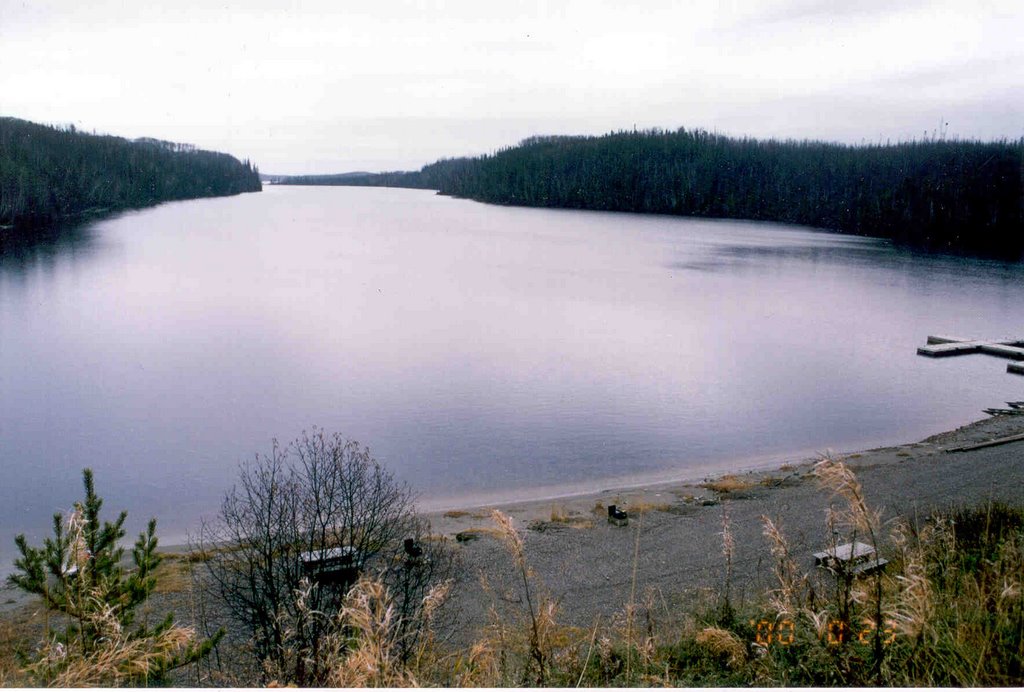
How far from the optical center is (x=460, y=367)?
21.8 m

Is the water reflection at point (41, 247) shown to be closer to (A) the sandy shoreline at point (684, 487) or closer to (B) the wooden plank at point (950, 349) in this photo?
(A) the sandy shoreline at point (684, 487)

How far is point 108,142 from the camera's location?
81.7 m

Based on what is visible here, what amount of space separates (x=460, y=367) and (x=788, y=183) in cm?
8597

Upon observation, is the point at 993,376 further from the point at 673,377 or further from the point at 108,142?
the point at 108,142

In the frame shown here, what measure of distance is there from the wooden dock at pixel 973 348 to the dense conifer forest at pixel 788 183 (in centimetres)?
2819

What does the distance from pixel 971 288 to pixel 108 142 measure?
83.4 m

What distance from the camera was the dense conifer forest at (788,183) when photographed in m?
59.4

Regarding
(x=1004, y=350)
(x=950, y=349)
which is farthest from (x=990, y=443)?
(x=1004, y=350)

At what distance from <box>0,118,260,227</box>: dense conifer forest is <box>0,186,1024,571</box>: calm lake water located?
663 centimetres

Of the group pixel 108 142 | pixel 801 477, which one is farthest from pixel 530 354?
pixel 108 142

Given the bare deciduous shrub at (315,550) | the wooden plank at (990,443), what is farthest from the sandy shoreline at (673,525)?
the bare deciduous shrub at (315,550)

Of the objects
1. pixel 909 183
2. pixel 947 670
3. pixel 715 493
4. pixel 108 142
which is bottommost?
pixel 715 493

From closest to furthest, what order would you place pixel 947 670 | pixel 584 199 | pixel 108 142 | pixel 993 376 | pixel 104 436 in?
pixel 947 670
pixel 104 436
pixel 993 376
pixel 108 142
pixel 584 199

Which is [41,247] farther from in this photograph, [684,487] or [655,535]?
[655,535]
